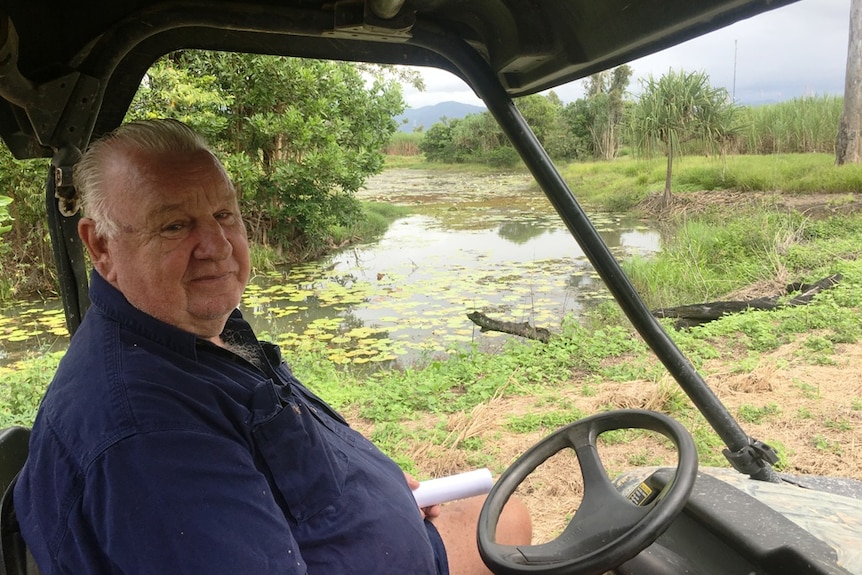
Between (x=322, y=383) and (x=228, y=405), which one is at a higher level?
(x=228, y=405)

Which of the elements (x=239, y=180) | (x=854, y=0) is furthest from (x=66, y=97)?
(x=854, y=0)

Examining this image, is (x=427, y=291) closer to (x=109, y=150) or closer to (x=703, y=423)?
(x=703, y=423)

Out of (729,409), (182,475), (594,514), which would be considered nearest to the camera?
(182,475)

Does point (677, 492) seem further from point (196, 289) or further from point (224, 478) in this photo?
point (196, 289)

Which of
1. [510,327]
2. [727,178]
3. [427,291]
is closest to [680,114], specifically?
[727,178]

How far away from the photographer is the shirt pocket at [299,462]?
1.03m

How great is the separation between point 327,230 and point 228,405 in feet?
29.6

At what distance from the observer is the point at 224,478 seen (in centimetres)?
90

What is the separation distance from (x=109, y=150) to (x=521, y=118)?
844mm

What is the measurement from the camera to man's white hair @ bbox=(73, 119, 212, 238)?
108 centimetres

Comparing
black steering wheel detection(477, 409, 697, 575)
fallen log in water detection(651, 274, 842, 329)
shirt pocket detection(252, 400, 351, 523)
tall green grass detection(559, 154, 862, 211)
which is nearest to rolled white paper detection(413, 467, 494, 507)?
black steering wheel detection(477, 409, 697, 575)

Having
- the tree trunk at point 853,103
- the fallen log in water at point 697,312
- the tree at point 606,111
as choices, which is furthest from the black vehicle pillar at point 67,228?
the tree at point 606,111

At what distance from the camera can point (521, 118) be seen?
1.42 metres

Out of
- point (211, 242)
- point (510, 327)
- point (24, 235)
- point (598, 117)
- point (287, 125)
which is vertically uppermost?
point (598, 117)
